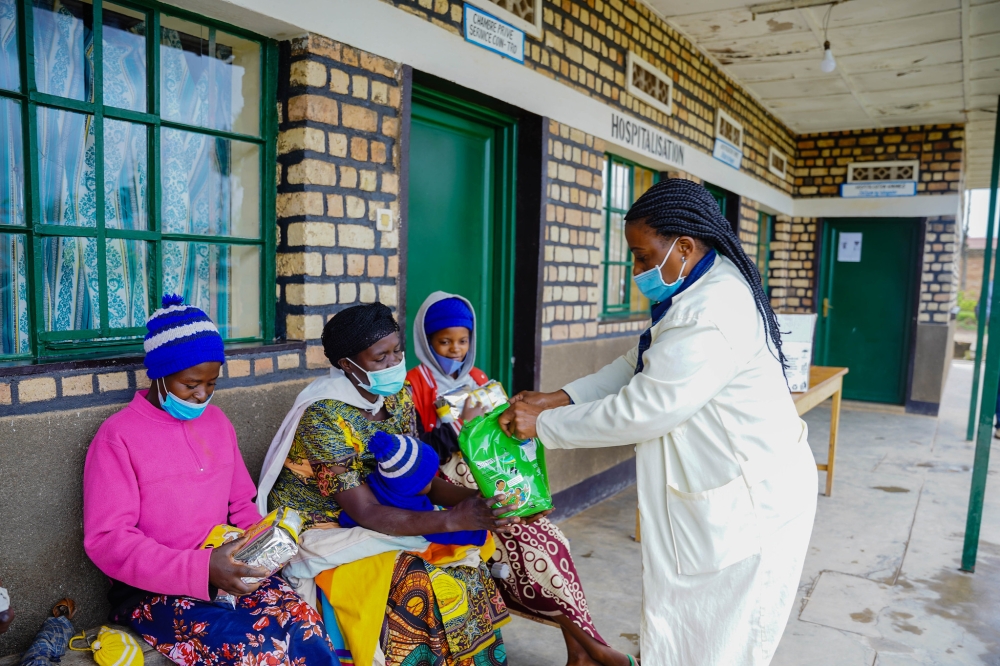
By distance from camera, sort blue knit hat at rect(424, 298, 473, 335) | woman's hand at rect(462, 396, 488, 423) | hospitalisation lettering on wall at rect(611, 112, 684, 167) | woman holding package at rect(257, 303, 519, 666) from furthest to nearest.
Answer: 1. hospitalisation lettering on wall at rect(611, 112, 684, 167)
2. blue knit hat at rect(424, 298, 473, 335)
3. woman's hand at rect(462, 396, 488, 423)
4. woman holding package at rect(257, 303, 519, 666)

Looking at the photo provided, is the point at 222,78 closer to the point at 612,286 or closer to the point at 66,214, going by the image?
the point at 66,214

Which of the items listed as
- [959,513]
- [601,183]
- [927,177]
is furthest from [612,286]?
[927,177]

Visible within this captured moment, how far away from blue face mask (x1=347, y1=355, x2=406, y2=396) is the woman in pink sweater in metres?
0.49

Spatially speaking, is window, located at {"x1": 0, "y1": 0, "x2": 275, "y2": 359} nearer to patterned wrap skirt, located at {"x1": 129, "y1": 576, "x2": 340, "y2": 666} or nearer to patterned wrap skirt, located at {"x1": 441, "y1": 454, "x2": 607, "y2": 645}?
patterned wrap skirt, located at {"x1": 129, "y1": 576, "x2": 340, "y2": 666}

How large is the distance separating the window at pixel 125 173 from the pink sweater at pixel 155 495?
18.5 inches

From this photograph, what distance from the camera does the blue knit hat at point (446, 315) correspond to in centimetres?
297

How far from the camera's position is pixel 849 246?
948cm

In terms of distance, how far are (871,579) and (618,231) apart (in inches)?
109

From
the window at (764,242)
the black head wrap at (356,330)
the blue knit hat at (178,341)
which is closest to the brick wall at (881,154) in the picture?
the window at (764,242)

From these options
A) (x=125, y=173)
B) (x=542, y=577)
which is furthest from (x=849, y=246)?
(x=125, y=173)

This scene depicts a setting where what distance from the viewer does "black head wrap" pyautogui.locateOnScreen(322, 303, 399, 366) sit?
90.4 inches

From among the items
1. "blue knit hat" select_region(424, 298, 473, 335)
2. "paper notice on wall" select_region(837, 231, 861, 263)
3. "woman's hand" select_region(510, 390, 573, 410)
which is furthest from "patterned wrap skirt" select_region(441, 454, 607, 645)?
"paper notice on wall" select_region(837, 231, 861, 263)

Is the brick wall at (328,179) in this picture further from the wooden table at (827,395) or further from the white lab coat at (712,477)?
the wooden table at (827,395)

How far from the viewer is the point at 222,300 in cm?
259
